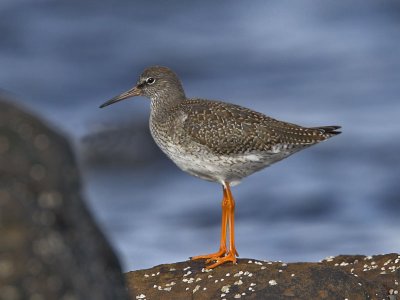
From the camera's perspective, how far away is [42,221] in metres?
4.34

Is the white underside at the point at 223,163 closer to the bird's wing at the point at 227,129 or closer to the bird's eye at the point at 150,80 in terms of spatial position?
the bird's wing at the point at 227,129

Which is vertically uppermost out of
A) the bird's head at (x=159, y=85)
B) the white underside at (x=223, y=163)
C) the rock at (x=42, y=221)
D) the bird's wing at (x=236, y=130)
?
the bird's head at (x=159, y=85)

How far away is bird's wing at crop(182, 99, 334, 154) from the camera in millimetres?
10977

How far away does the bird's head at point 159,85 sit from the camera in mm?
12117

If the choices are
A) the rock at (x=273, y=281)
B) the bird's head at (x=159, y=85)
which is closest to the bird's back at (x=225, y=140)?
the bird's head at (x=159, y=85)

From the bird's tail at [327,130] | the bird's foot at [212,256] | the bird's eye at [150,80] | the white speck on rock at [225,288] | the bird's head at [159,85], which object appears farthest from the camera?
the bird's eye at [150,80]

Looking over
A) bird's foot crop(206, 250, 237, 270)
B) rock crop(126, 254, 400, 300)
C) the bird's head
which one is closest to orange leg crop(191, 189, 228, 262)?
bird's foot crop(206, 250, 237, 270)

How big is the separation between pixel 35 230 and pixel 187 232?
477 inches

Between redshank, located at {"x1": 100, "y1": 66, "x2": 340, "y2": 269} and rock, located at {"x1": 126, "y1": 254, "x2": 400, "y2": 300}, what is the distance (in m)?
1.04

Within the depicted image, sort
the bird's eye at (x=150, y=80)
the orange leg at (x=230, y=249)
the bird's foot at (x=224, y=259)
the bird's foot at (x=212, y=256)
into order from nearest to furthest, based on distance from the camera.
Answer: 1. the bird's foot at (x=224, y=259)
2. the orange leg at (x=230, y=249)
3. the bird's foot at (x=212, y=256)
4. the bird's eye at (x=150, y=80)

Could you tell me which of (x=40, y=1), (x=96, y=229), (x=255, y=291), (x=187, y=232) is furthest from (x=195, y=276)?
(x=40, y=1)

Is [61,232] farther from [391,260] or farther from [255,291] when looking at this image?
[391,260]

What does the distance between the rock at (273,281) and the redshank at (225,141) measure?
3.43 feet

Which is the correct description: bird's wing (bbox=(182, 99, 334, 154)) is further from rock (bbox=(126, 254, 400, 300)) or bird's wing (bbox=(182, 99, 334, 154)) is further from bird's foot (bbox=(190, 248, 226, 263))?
rock (bbox=(126, 254, 400, 300))
